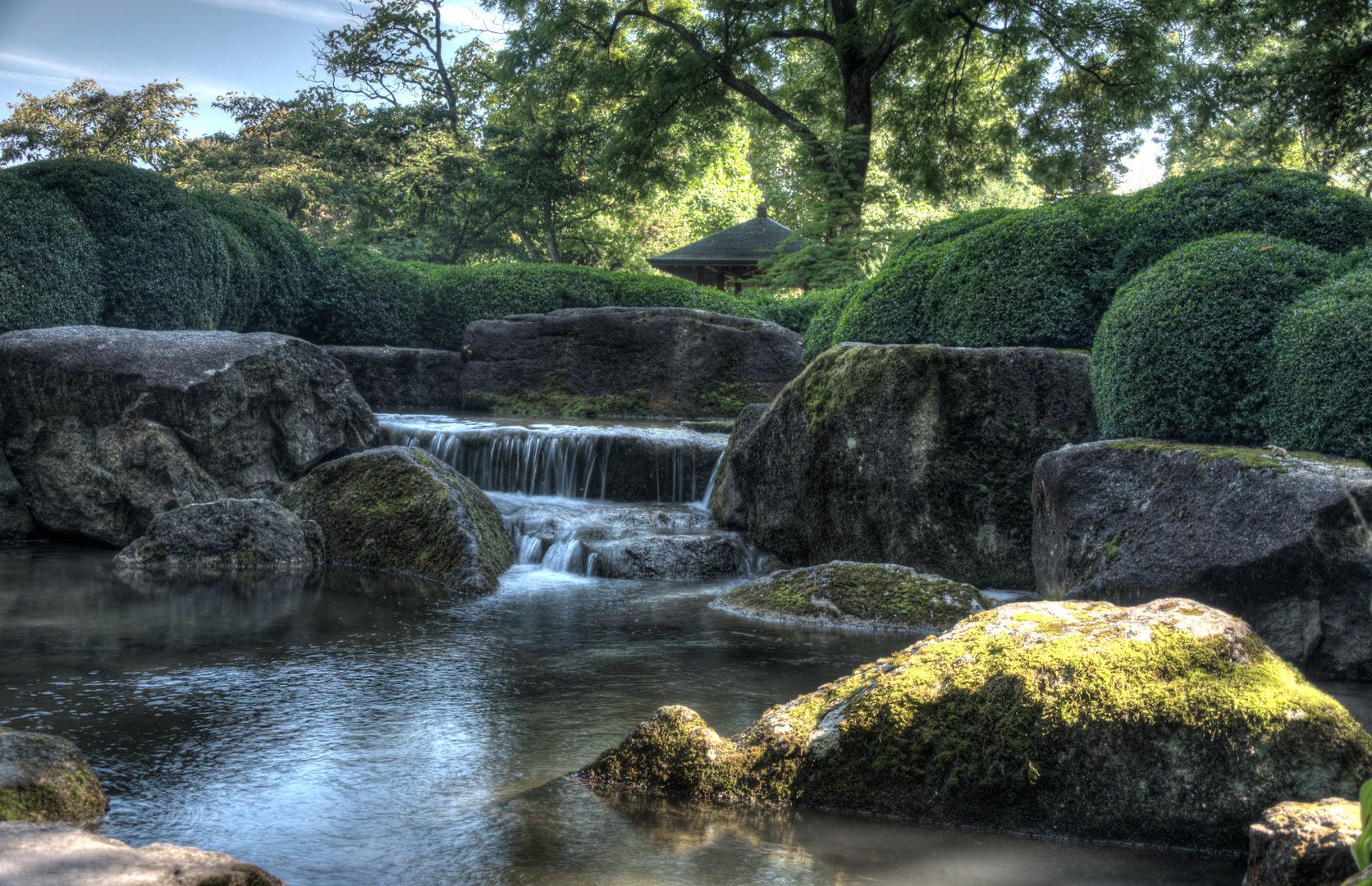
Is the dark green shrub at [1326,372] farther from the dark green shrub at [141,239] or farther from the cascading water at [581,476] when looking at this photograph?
the dark green shrub at [141,239]

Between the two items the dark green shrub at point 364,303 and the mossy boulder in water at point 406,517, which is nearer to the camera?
the mossy boulder in water at point 406,517

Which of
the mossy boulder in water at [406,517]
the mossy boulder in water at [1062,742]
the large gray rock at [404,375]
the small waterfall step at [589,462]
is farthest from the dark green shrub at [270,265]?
the mossy boulder in water at [1062,742]

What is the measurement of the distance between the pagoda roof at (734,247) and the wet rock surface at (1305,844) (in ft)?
83.3

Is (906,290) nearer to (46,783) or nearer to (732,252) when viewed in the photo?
(46,783)

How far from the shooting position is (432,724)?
3.78 meters

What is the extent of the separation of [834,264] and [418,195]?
1476cm

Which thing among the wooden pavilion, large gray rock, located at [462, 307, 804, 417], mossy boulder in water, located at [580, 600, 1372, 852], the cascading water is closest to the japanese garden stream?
mossy boulder in water, located at [580, 600, 1372, 852]

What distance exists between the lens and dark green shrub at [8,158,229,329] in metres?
11.2

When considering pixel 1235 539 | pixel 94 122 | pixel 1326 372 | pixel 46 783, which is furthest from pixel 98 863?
pixel 94 122

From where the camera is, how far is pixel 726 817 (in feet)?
9.62

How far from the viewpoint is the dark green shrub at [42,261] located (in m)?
9.89

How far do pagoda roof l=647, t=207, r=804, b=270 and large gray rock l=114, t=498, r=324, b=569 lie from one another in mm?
21083

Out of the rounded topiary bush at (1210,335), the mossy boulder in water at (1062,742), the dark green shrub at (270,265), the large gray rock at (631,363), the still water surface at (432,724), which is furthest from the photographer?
the large gray rock at (631,363)

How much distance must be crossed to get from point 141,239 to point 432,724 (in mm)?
10689
